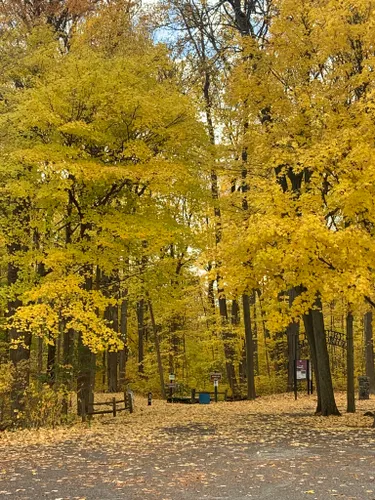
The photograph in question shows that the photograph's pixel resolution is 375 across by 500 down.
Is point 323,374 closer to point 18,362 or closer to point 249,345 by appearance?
point 249,345

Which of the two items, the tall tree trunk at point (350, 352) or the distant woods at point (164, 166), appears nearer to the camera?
the distant woods at point (164, 166)

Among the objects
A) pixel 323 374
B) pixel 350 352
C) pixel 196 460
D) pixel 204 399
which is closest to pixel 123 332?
pixel 204 399

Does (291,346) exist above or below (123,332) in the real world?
below

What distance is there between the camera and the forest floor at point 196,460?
255 inches

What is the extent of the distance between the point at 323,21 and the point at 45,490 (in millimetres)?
11989

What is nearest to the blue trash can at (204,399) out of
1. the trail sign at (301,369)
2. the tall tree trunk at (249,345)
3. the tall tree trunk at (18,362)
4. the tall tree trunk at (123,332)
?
the tall tree trunk at (249,345)

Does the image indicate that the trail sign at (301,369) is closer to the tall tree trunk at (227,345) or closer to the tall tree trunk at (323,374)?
the tall tree trunk at (227,345)

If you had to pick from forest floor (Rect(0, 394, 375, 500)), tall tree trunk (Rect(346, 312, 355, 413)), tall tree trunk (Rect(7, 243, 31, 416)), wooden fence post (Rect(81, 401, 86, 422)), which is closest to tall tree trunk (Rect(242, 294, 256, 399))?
tall tree trunk (Rect(346, 312, 355, 413))

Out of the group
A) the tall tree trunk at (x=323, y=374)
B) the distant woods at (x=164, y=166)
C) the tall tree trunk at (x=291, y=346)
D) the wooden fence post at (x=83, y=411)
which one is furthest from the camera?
the tall tree trunk at (x=291, y=346)

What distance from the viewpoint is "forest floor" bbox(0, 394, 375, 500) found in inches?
255

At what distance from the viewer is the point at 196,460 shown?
848 centimetres

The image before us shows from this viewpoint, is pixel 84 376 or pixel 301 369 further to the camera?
pixel 301 369

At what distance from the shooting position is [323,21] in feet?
43.3

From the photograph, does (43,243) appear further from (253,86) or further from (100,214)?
(253,86)
